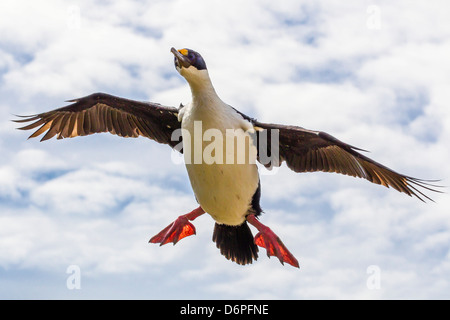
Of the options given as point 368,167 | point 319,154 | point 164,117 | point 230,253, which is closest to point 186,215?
point 230,253

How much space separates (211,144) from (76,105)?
2394 millimetres

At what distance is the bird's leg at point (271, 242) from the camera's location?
26.8ft

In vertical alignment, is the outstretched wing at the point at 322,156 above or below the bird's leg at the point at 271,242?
above

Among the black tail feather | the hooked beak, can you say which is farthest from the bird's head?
the black tail feather

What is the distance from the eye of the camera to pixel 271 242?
8188 millimetres

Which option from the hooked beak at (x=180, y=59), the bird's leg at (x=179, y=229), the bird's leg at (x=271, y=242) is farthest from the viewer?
the bird's leg at (x=179, y=229)

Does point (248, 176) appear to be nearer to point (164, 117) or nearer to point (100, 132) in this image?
point (164, 117)

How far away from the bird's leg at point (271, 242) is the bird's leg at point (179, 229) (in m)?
0.82

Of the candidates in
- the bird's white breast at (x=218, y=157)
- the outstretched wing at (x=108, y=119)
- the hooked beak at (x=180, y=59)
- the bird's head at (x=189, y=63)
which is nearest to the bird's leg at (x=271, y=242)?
the bird's white breast at (x=218, y=157)

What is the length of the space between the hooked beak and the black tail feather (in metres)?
2.39

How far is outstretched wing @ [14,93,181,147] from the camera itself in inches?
343

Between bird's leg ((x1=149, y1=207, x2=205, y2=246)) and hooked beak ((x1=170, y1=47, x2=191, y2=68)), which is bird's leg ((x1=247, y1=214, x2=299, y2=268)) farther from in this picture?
hooked beak ((x1=170, y1=47, x2=191, y2=68))

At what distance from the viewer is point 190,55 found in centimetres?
761

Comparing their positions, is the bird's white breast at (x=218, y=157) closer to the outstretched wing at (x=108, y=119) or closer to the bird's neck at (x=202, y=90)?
the bird's neck at (x=202, y=90)
